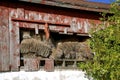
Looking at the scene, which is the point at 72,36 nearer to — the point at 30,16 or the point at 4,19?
the point at 30,16

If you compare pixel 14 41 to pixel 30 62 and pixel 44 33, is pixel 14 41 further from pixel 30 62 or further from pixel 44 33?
pixel 44 33

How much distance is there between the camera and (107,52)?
782 centimetres

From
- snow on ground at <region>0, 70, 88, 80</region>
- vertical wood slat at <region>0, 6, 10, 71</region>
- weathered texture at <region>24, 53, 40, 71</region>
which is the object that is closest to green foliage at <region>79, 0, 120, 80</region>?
snow on ground at <region>0, 70, 88, 80</region>

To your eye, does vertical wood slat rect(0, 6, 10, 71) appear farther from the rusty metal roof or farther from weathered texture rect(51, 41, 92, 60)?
weathered texture rect(51, 41, 92, 60)

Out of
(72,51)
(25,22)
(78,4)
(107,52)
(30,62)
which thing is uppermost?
(78,4)

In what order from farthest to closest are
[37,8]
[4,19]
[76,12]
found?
[76,12]
[37,8]
[4,19]

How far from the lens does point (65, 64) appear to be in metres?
10.4

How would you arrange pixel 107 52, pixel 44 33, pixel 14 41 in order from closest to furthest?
pixel 107 52 → pixel 14 41 → pixel 44 33

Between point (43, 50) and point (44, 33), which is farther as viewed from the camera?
point (44, 33)

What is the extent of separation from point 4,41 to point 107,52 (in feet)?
9.66

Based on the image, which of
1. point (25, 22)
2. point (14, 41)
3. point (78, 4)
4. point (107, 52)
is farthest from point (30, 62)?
point (107, 52)

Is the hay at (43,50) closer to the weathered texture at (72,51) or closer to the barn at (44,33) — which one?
the barn at (44,33)

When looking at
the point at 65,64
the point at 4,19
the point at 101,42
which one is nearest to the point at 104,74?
the point at 101,42

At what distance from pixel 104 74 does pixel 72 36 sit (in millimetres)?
3004
